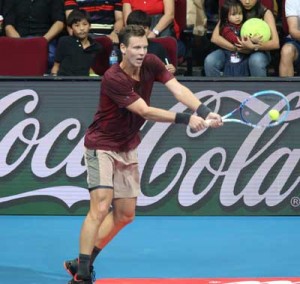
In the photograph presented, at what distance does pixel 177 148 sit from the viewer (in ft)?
32.5

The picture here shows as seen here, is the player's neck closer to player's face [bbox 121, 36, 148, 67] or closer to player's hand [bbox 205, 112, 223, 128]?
player's face [bbox 121, 36, 148, 67]

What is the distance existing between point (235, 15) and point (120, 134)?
13.0 feet

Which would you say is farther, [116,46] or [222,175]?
[116,46]

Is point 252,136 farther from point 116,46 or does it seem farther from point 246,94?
point 116,46

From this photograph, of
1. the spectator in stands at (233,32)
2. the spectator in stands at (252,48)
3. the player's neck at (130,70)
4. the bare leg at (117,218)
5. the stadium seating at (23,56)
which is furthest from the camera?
the spectator in stands at (233,32)

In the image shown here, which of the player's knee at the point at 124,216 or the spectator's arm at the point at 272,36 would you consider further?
the spectator's arm at the point at 272,36

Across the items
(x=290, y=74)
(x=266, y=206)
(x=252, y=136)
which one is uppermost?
(x=290, y=74)

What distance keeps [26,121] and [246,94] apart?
2336mm

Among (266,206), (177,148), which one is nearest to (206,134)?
(177,148)

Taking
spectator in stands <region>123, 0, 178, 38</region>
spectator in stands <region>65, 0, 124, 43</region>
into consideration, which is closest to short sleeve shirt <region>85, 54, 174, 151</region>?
spectator in stands <region>123, 0, 178, 38</region>

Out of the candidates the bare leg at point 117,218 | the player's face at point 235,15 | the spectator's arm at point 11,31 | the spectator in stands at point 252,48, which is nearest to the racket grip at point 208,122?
the bare leg at point 117,218

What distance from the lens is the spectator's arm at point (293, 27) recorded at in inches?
421

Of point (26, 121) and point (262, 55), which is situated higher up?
point (262, 55)

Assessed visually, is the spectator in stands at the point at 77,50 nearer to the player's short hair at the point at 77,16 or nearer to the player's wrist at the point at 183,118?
the player's short hair at the point at 77,16
